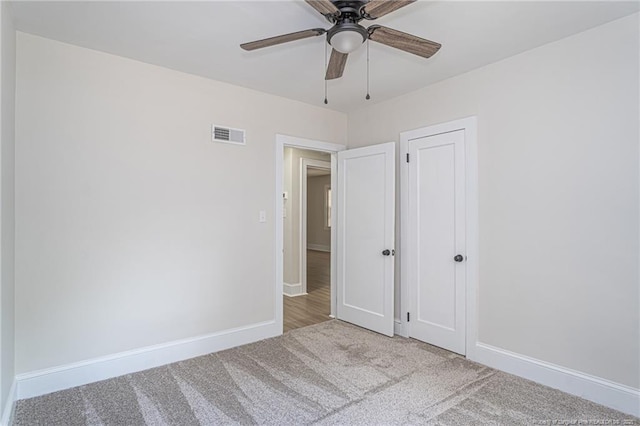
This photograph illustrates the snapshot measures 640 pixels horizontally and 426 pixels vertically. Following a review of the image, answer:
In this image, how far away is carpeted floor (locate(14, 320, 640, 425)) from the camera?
6.99 ft

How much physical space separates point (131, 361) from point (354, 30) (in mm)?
3004

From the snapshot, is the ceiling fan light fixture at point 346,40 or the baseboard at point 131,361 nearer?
the ceiling fan light fixture at point 346,40

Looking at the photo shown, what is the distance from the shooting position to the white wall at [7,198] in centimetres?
190

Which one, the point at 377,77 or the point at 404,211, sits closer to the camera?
the point at 377,77

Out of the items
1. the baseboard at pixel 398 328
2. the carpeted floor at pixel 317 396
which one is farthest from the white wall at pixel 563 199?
the baseboard at pixel 398 328

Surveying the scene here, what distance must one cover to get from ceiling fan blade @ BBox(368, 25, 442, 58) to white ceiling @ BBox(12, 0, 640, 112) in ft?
0.91

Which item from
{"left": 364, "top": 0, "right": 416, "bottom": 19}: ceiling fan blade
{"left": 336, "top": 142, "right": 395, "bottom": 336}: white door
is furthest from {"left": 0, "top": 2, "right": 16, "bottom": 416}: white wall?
{"left": 336, "top": 142, "right": 395, "bottom": 336}: white door

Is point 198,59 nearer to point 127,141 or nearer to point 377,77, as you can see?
point 127,141

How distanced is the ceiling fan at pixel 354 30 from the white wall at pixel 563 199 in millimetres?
1155

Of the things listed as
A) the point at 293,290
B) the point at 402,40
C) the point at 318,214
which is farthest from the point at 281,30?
the point at 318,214

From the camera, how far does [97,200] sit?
2.66 m

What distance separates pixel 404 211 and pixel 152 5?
2788mm

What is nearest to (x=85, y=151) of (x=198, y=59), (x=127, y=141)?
(x=127, y=141)

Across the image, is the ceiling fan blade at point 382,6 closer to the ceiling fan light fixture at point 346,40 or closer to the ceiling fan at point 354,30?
the ceiling fan at point 354,30
